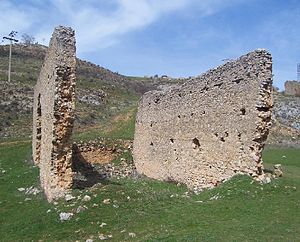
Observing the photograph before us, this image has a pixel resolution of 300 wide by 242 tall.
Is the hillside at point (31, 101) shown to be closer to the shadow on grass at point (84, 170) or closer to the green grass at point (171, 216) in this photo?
the shadow on grass at point (84, 170)

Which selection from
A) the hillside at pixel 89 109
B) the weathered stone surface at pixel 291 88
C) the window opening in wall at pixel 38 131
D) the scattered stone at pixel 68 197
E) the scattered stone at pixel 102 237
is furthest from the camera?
the weathered stone surface at pixel 291 88

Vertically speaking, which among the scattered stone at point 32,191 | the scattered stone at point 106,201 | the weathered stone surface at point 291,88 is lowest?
the scattered stone at point 32,191

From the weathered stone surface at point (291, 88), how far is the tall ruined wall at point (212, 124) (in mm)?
47410

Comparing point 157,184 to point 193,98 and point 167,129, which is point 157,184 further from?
point 193,98

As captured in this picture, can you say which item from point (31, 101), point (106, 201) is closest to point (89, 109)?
point (31, 101)

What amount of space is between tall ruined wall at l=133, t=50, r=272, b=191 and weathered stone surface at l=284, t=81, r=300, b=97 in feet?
156

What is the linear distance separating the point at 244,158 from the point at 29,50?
81.1 metres

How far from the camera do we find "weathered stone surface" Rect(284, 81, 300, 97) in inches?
2518

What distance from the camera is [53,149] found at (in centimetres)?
1477

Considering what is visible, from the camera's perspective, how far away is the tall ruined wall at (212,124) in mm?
13992

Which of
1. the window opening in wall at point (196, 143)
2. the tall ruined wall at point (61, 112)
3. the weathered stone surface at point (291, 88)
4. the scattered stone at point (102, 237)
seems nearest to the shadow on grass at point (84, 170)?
the window opening in wall at point (196, 143)

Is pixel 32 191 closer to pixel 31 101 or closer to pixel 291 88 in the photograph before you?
pixel 31 101

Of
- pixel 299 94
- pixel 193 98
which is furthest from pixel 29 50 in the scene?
pixel 193 98

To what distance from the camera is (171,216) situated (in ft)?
38.4
